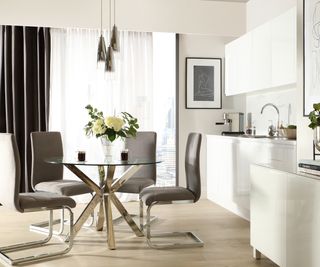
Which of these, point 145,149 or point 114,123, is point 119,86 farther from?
point 114,123

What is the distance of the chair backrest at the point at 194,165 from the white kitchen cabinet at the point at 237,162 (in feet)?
2.26

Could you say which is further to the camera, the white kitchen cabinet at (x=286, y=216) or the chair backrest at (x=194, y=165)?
the chair backrest at (x=194, y=165)

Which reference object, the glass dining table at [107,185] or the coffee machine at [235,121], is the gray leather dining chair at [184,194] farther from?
the coffee machine at [235,121]

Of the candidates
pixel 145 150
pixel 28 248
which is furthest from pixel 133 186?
pixel 28 248

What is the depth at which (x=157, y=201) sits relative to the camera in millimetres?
3906

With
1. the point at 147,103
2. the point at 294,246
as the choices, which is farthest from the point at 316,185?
the point at 147,103

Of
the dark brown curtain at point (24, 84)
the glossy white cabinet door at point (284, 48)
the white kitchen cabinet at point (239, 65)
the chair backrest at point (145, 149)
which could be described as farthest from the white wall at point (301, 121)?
the dark brown curtain at point (24, 84)

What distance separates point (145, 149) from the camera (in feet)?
16.6

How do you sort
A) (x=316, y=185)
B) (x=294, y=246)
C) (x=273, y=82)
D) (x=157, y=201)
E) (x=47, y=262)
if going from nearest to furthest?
1. (x=316, y=185)
2. (x=294, y=246)
3. (x=47, y=262)
4. (x=157, y=201)
5. (x=273, y=82)

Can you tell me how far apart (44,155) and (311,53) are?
9.57 ft

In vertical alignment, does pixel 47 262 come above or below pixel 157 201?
below

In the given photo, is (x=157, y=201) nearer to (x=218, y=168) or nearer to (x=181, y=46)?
(x=218, y=168)

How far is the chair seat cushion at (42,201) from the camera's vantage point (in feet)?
11.5

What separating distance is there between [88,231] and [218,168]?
6.39 ft
